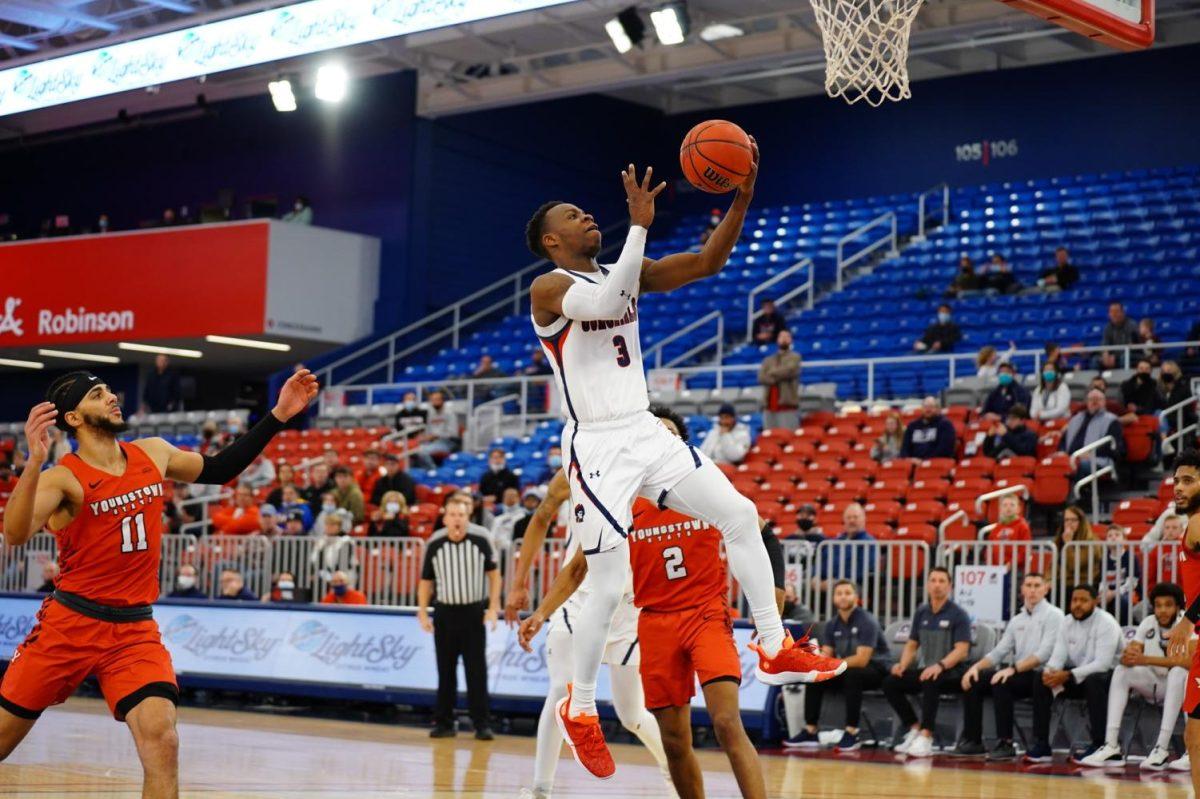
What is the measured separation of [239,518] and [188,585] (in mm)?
1346

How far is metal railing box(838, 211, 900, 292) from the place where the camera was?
27503mm

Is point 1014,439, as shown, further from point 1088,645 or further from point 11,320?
point 11,320

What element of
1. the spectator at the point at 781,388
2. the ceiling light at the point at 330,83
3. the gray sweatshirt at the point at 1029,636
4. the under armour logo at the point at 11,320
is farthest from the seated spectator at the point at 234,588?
the under armour logo at the point at 11,320

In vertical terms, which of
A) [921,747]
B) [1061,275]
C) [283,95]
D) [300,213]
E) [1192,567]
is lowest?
[921,747]

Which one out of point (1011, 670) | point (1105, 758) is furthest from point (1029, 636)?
point (1105, 758)

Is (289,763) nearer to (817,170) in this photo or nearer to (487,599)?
(487,599)

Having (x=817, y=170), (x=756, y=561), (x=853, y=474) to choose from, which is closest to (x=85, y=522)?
(x=756, y=561)

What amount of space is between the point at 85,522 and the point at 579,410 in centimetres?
212

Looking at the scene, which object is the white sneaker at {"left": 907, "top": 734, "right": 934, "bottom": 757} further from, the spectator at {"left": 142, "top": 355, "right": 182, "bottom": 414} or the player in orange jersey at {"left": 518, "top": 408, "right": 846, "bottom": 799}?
the spectator at {"left": 142, "top": 355, "right": 182, "bottom": 414}

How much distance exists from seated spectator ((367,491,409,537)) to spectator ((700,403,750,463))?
12.9 ft

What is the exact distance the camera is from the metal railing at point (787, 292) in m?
26.0

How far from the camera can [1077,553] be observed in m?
13.9

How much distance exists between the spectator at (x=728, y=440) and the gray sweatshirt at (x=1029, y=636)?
257 inches

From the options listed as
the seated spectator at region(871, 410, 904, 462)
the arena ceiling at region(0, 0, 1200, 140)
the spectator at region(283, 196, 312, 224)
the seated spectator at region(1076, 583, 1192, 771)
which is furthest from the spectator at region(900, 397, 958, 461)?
the spectator at region(283, 196, 312, 224)
